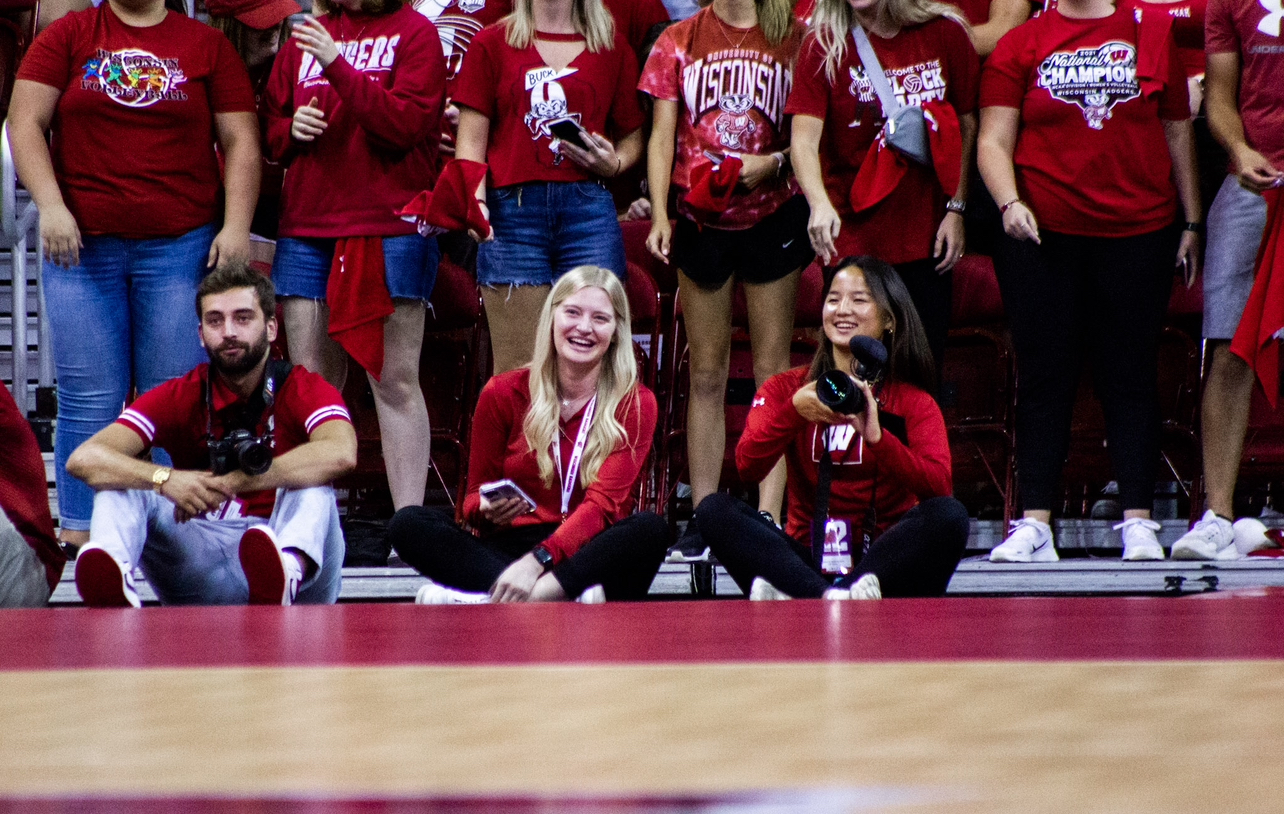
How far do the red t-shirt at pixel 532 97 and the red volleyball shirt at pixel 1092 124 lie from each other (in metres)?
1.00

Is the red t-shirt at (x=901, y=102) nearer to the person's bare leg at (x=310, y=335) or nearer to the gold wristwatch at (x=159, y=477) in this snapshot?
the person's bare leg at (x=310, y=335)

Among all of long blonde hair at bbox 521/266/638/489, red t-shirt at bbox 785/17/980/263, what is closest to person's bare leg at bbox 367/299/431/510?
long blonde hair at bbox 521/266/638/489

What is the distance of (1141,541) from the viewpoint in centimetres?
329

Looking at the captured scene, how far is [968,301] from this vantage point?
161 inches

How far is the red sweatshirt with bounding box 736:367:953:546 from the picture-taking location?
10.0ft

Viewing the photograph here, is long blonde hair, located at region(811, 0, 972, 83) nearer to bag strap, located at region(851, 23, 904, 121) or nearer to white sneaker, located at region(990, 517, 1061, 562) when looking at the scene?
bag strap, located at region(851, 23, 904, 121)

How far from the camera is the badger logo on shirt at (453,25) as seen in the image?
3863 millimetres

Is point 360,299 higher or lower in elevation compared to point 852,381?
higher

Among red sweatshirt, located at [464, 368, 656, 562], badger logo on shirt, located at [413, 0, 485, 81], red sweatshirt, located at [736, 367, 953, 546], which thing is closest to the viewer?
red sweatshirt, located at [736, 367, 953, 546]

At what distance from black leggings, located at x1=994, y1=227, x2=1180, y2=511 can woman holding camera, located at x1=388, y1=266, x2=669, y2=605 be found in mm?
966

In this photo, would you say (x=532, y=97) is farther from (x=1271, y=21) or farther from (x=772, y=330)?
(x=1271, y=21)

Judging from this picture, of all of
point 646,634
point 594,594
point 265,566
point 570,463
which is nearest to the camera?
point 646,634

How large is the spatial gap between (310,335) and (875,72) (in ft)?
5.25

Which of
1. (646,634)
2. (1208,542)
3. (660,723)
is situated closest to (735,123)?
(1208,542)
